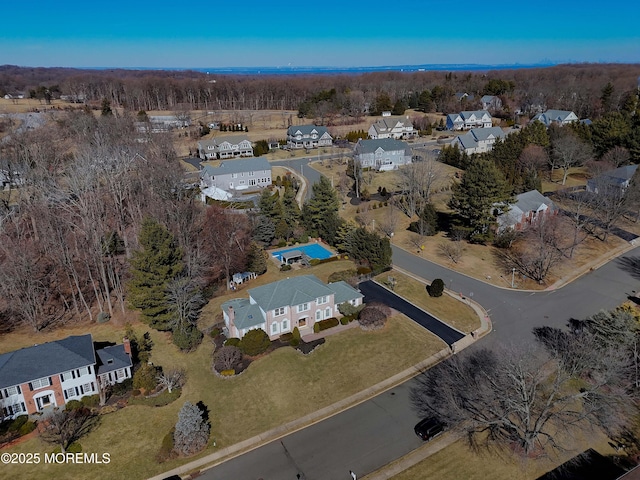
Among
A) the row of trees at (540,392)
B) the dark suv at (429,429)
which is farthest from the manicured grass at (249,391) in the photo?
the dark suv at (429,429)

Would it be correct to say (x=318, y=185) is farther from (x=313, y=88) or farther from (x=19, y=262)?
(x=313, y=88)

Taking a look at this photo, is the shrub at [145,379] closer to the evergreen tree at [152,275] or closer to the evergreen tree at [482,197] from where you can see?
the evergreen tree at [152,275]

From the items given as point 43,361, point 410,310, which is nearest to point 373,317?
point 410,310

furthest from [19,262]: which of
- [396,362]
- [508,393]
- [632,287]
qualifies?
[632,287]

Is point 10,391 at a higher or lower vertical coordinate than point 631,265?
higher

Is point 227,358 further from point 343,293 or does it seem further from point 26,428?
point 26,428
